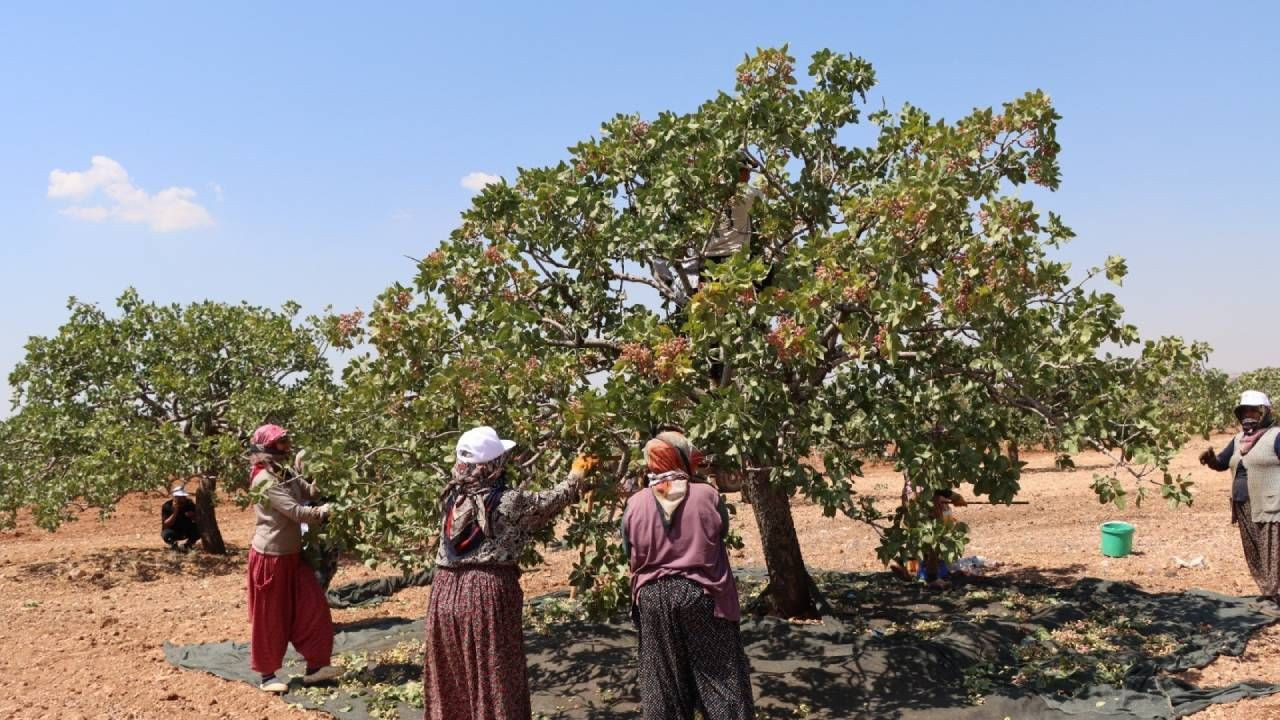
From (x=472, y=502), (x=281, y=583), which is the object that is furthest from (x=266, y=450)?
(x=472, y=502)

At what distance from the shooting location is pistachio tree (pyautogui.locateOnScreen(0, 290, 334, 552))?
11078 millimetres

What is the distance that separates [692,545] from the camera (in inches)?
174

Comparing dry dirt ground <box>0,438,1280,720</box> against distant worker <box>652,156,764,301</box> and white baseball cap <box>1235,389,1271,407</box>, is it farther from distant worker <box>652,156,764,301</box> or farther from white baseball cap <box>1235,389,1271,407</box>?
distant worker <box>652,156,764,301</box>

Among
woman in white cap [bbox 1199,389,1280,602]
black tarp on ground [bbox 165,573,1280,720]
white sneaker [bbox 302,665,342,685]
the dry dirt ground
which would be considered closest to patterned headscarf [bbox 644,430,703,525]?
black tarp on ground [bbox 165,573,1280,720]

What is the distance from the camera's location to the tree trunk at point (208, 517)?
12898mm

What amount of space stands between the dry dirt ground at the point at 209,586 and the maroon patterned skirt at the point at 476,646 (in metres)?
1.98

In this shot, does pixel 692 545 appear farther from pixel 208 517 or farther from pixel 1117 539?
pixel 208 517

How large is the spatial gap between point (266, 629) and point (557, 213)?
3.52 meters

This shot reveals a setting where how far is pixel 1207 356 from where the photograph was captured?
5.11m

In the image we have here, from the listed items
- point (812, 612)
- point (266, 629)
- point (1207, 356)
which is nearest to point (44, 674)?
point (266, 629)

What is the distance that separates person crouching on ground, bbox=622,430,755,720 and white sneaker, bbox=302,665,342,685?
3096mm

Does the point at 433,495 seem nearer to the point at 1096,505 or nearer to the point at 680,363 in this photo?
the point at 680,363

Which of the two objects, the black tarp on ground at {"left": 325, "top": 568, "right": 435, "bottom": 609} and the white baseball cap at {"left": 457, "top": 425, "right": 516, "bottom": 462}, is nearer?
the white baseball cap at {"left": 457, "top": 425, "right": 516, "bottom": 462}

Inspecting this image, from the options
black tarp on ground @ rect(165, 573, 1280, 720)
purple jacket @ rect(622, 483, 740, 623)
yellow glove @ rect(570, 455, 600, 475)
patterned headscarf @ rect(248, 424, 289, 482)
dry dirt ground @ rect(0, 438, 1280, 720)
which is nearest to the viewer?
purple jacket @ rect(622, 483, 740, 623)
